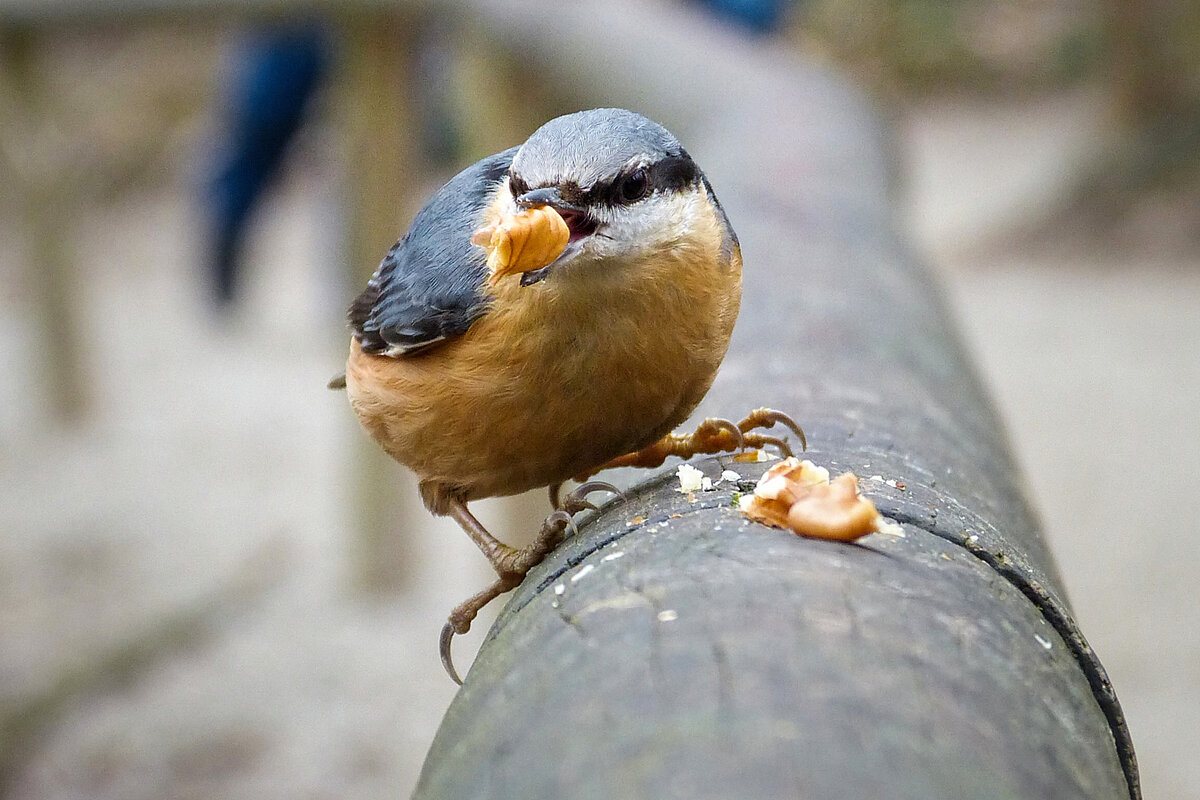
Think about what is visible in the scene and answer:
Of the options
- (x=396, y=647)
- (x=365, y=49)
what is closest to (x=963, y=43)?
(x=365, y=49)

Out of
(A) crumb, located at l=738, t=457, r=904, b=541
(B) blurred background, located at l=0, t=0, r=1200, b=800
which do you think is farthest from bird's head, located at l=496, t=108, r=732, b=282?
(B) blurred background, located at l=0, t=0, r=1200, b=800

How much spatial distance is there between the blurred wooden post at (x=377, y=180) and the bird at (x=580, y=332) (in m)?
3.48

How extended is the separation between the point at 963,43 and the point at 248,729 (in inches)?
464

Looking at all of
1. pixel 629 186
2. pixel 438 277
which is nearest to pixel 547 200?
pixel 629 186

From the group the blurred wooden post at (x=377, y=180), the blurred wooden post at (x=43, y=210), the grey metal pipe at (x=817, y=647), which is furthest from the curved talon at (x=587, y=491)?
the blurred wooden post at (x=43, y=210)

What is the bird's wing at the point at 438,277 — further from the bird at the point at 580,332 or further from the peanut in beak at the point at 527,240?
the peanut in beak at the point at 527,240

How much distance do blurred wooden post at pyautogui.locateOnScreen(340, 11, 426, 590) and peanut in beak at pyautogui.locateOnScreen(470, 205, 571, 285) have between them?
376 cm

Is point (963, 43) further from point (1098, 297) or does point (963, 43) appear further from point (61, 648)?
point (61, 648)

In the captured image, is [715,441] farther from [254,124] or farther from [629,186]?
[254,124]

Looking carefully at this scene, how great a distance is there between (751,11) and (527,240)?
206 inches

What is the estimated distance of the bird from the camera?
188 centimetres

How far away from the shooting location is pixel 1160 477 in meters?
6.11

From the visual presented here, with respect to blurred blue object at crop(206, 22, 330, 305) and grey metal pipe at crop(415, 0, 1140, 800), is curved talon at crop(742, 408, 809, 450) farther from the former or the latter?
blurred blue object at crop(206, 22, 330, 305)

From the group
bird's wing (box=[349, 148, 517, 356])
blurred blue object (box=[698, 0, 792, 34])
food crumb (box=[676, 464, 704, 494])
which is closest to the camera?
food crumb (box=[676, 464, 704, 494])
